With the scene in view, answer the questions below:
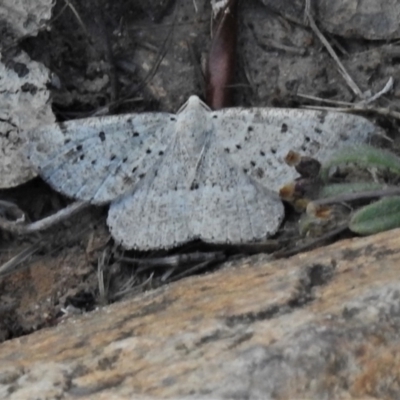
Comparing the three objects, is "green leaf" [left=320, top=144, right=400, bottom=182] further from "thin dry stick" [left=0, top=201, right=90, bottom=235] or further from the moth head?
"thin dry stick" [left=0, top=201, right=90, bottom=235]

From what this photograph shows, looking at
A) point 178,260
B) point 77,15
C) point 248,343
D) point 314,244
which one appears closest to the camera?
point 248,343

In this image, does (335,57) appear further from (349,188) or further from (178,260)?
(178,260)

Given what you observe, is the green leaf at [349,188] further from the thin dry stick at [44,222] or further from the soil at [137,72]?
the thin dry stick at [44,222]

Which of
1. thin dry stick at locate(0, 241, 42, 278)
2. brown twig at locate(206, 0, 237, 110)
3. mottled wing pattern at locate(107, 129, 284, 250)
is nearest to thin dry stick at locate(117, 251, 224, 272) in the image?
mottled wing pattern at locate(107, 129, 284, 250)

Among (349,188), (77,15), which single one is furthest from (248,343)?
(77,15)

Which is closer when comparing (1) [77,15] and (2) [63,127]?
(2) [63,127]

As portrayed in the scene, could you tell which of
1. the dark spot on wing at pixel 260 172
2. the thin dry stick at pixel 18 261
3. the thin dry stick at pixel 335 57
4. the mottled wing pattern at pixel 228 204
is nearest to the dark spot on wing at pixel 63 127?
the thin dry stick at pixel 18 261
